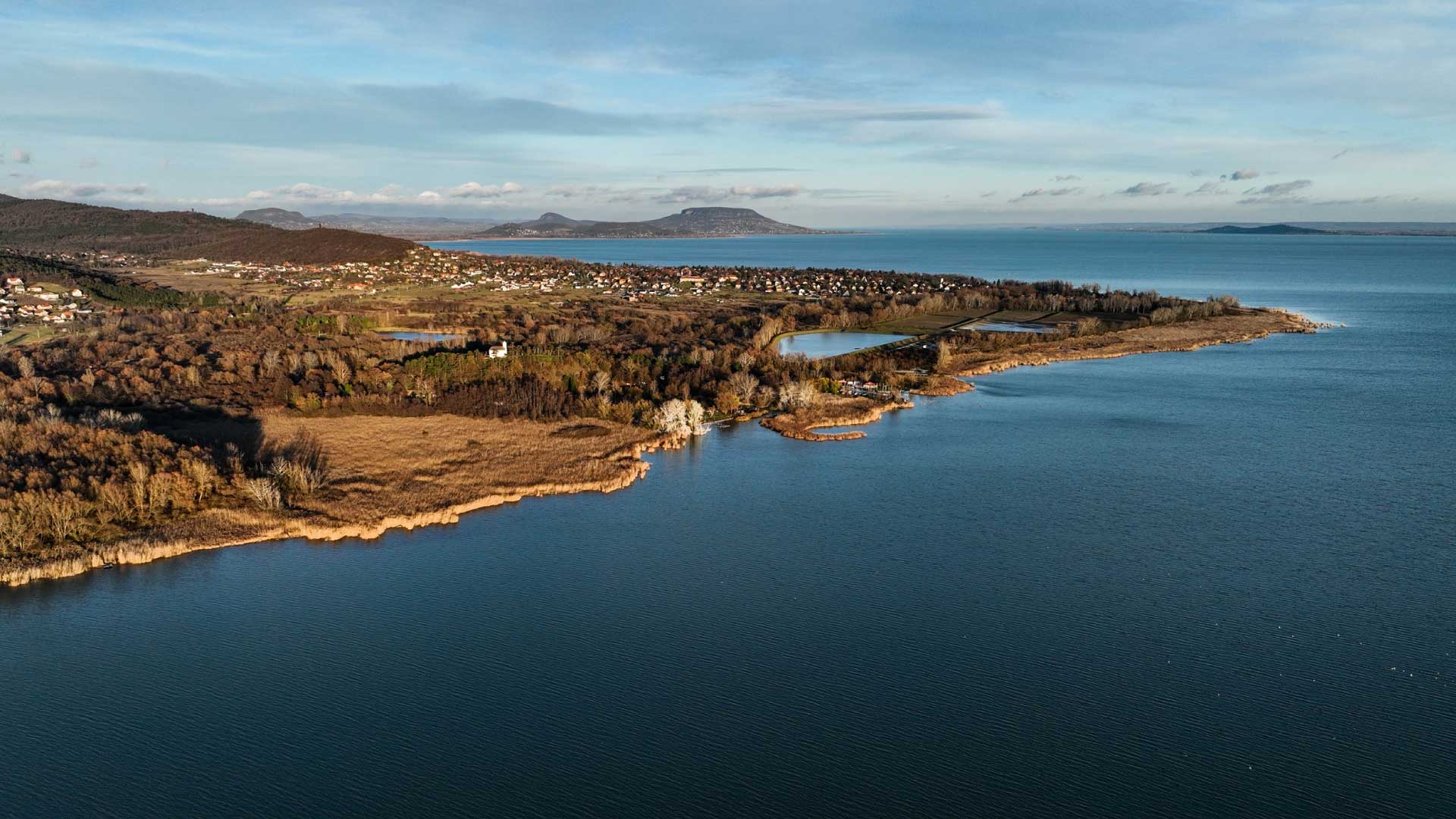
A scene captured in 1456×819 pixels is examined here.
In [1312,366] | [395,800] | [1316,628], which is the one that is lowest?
[395,800]

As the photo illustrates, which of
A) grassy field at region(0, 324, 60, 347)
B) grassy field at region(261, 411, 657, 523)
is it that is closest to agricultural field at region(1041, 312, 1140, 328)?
grassy field at region(261, 411, 657, 523)

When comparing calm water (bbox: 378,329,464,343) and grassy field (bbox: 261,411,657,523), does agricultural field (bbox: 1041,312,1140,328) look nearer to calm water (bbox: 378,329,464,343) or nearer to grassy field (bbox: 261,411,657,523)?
calm water (bbox: 378,329,464,343)

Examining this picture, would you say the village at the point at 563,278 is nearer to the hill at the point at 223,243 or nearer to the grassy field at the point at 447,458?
the hill at the point at 223,243

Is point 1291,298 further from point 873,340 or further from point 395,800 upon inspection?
point 395,800

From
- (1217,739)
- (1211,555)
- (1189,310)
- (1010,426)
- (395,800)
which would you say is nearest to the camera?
(395,800)

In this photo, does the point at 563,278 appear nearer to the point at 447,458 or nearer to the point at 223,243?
the point at 223,243

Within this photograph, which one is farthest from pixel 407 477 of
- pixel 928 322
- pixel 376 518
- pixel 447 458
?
pixel 928 322

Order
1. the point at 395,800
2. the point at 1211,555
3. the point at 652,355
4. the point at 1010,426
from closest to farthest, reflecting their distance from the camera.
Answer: the point at 395,800 < the point at 1211,555 < the point at 1010,426 < the point at 652,355

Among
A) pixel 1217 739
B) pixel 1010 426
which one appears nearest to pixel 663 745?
pixel 1217 739
